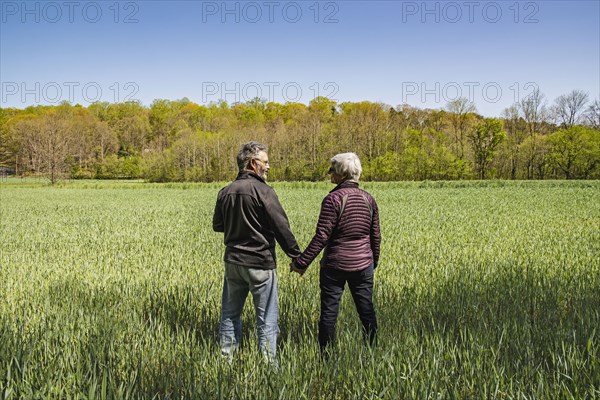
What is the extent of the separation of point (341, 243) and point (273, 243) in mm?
590

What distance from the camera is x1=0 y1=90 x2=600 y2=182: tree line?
5784 cm

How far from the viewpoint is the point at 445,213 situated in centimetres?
1867

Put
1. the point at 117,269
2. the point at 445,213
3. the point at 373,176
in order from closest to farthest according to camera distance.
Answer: the point at 117,269 < the point at 445,213 < the point at 373,176

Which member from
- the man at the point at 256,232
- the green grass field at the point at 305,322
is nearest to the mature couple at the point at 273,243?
the man at the point at 256,232

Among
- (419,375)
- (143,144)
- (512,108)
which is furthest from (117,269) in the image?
(143,144)

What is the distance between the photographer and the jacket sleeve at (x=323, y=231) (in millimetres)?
3877

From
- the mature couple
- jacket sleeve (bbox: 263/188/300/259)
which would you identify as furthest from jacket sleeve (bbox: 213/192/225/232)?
jacket sleeve (bbox: 263/188/300/259)

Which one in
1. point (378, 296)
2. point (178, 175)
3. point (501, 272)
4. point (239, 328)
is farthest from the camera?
point (178, 175)

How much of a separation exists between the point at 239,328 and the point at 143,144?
97.0m

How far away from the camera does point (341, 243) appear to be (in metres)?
3.95

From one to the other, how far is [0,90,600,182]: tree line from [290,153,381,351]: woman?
56036 mm

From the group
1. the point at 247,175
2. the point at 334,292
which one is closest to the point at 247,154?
the point at 247,175

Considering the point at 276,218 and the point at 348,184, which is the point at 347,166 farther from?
the point at 276,218

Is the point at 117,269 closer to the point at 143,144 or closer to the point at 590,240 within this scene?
the point at 590,240
